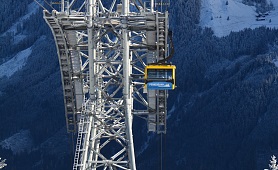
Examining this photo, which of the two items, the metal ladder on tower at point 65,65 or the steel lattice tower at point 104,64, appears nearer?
the steel lattice tower at point 104,64

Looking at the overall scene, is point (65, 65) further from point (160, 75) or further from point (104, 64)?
point (160, 75)

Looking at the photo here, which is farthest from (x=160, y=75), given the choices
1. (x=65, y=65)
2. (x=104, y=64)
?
(x=65, y=65)

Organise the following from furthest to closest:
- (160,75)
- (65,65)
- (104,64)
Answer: (65,65), (104,64), (160,75)

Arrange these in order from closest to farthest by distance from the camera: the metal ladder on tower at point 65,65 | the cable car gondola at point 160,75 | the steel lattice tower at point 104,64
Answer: the cable car gondola at point 160,75 < the steel lattice tower at point 104,64 < the metal ladder on tower at point 65,65

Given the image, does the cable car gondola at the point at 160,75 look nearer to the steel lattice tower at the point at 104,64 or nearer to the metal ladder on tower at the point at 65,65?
the steel lattice tower at the point at 104,64

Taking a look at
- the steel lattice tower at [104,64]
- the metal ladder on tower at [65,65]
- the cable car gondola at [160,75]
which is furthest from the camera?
the metal ladder on tower at [65,65]

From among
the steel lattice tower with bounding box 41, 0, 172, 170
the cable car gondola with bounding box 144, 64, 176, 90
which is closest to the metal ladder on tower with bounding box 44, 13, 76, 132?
the steel lattice tower with bounding box 41, 0, 172, 170

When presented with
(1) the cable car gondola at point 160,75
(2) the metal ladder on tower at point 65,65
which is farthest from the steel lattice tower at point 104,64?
(1) the cable car gondola at point 160,75

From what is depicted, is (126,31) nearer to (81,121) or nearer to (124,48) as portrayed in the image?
(124,48)
